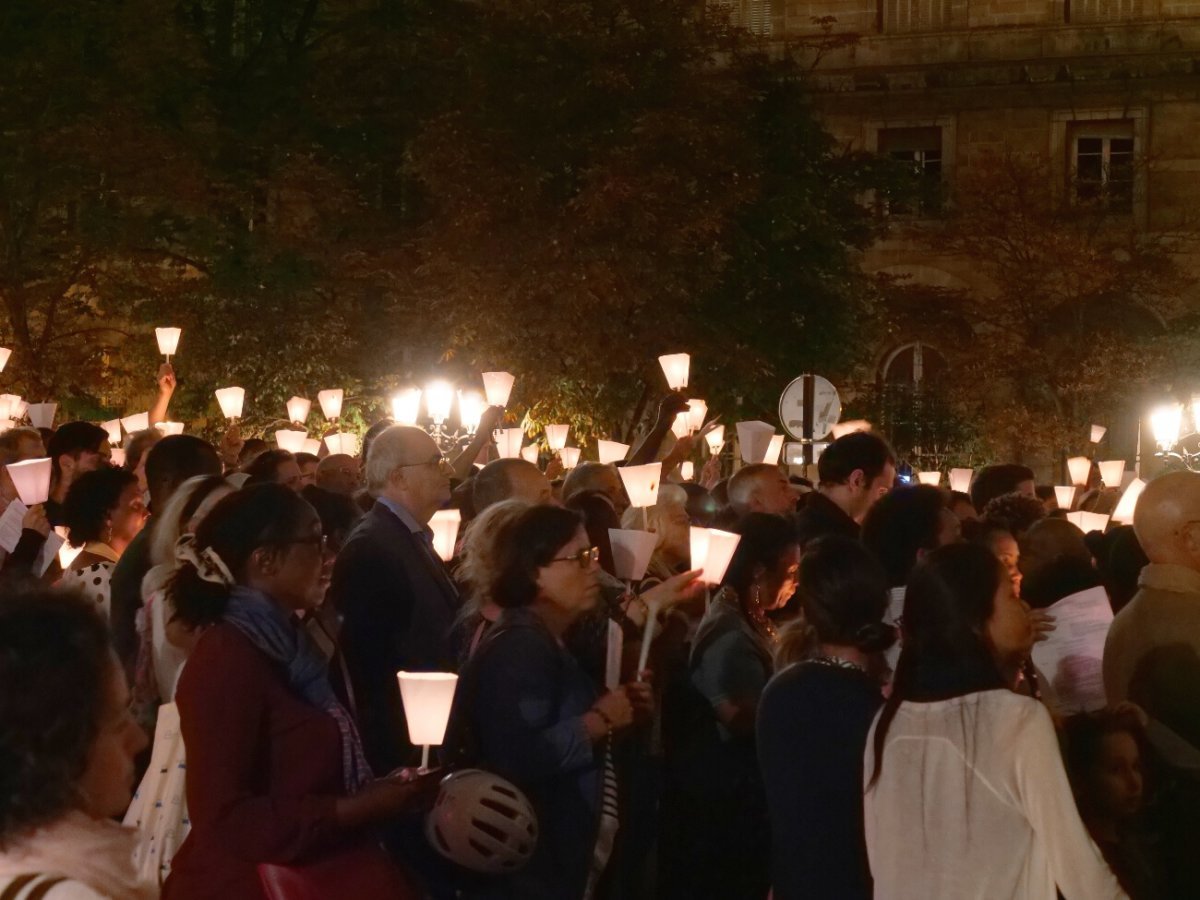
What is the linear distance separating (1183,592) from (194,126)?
2464cm

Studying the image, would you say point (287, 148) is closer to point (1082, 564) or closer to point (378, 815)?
point (1082, 564)

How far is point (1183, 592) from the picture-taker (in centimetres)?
515

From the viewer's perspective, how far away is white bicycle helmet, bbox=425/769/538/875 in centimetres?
404

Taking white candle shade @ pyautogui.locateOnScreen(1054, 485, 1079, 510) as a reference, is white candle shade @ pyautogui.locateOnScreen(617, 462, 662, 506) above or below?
above

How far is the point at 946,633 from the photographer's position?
3781 millimetres

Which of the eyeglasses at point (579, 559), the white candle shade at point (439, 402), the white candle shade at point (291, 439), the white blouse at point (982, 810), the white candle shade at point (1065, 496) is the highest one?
the eyeglasses at point (579, 559)

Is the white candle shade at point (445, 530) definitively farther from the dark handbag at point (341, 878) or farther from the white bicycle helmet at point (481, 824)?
the dark handbag at point (341, 878)

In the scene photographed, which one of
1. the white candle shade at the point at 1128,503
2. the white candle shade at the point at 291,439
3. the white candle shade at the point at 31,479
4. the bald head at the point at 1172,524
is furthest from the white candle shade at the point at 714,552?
the white candle shade at the point at 291,439

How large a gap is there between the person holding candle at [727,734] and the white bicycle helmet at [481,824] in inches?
58.6

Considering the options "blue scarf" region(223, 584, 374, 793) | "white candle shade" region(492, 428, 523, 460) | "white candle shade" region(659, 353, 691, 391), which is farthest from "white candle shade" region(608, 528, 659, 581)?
"white candle shade" region(492, 428, 523, 460)

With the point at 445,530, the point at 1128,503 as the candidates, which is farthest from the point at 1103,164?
the point at 445,530

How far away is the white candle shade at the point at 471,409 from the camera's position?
1893 centimetres

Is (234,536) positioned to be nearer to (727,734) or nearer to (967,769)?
(967,769)

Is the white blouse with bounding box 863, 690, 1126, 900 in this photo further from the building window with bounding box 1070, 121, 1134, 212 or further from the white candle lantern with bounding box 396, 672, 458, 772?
the building window with bounding box 1070, 121, 1134, 212
